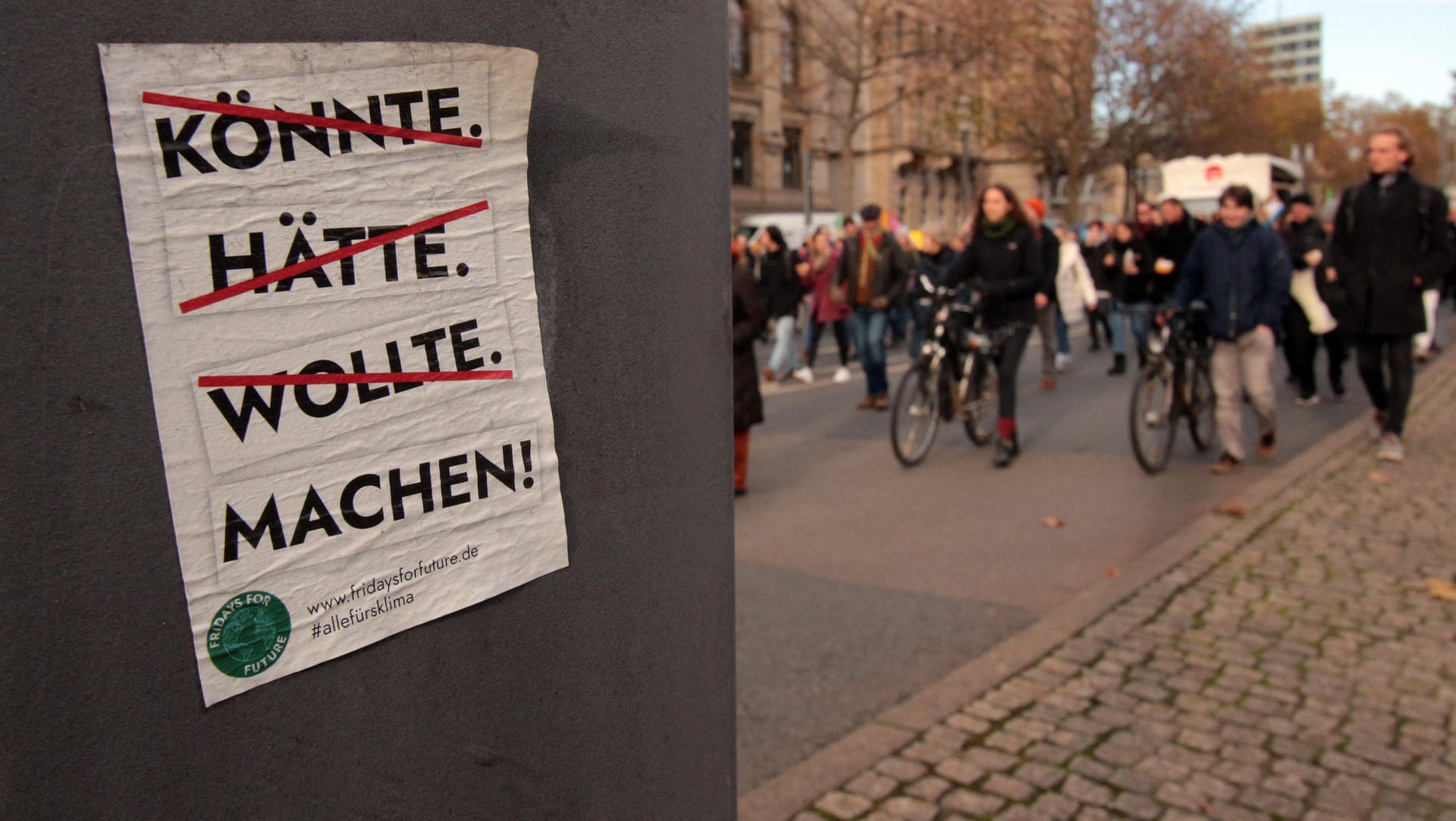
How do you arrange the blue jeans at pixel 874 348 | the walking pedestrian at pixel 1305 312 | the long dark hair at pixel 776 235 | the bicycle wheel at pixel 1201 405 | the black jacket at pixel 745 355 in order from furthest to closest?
the long dark hair at pixel 776 235 < the blue jeans at pixel 874 348 < the walking pedestrian at pixel 1305 312 < the bicycle wheel at pixel 1201 405 < the black jacket at pixel 745 355

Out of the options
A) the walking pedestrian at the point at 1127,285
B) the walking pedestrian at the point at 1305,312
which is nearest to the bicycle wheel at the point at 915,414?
the walking pedestrian at the point at 1127,285

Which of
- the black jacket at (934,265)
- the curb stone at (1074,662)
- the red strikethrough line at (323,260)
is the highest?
the red strikethrough line at (323,260)

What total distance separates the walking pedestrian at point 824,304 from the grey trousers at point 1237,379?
4972mm

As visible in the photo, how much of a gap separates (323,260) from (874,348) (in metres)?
10.5

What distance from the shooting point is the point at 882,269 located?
39.7 ft

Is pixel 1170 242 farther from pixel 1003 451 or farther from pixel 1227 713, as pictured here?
pixel 1227 713

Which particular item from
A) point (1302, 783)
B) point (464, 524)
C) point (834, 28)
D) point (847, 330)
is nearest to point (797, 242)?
point (834, 28)

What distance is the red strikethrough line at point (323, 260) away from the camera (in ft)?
3.71

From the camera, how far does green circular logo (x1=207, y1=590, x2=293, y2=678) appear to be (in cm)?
116

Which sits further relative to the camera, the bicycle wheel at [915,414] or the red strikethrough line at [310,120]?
the bicycle wheel at [915,414]

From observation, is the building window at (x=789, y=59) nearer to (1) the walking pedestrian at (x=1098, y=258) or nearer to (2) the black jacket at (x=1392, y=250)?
(1) the walking pedestrian at (x=1098, y=258)

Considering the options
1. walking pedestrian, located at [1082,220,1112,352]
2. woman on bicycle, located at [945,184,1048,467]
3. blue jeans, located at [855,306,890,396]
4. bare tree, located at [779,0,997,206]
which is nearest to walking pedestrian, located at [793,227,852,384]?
blue jeans, located at [855,306,890,396]

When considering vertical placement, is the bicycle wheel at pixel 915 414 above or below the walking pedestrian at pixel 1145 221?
below

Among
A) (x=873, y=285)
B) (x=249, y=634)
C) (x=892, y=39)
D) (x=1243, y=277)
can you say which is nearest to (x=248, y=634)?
(x=249, y=634)
